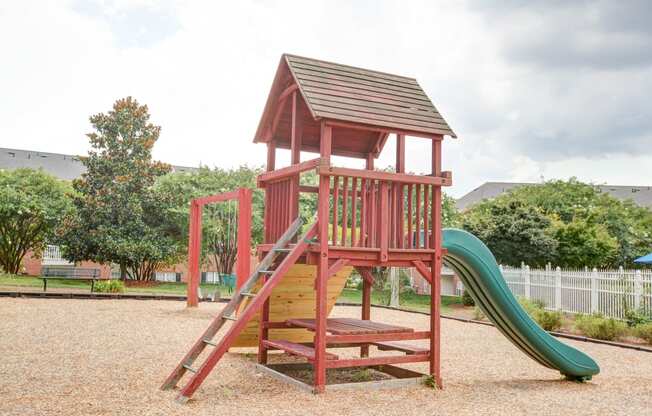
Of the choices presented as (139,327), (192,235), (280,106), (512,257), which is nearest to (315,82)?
(280,106)

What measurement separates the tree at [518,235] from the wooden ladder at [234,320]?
18.9 meters

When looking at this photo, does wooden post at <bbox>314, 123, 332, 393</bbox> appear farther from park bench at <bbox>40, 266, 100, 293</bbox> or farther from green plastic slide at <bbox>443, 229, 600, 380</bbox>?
park bench at <bbox>40, 266, 100, 293</bbox>

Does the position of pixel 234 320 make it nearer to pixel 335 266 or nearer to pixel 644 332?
pixel 335 266

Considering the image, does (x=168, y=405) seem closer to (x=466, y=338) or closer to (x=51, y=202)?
(x=466, y=338)

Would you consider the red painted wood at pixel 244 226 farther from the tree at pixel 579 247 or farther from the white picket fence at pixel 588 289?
the tree at pixel 579 247

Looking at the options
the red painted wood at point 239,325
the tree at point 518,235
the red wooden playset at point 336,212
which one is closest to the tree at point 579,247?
the tree at point 518,235

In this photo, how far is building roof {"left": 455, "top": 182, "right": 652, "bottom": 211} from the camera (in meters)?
58.5

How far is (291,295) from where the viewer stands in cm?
1008

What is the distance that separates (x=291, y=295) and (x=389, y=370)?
74.9 inches

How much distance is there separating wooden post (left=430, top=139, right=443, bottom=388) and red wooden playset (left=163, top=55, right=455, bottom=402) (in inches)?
0.5

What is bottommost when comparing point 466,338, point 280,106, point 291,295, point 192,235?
point 466,338

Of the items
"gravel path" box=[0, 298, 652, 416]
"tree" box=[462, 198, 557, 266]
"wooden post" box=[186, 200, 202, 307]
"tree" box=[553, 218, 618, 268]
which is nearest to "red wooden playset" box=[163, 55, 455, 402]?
"gravel path" box=[0, 298, 652, 416]

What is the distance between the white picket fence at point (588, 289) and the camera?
16516 millimetres

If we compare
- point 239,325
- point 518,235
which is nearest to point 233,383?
point 239,325
